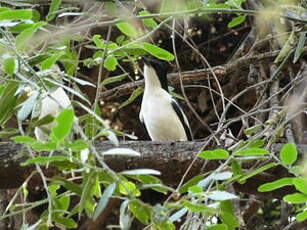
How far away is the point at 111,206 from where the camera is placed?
14.6ft

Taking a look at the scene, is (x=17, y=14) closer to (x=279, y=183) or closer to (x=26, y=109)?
(x=26, y=109)

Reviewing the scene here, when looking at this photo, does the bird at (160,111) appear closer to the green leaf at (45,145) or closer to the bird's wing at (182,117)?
the bird's wing at (182,117)

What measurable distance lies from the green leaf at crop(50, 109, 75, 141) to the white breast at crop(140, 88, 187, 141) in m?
A: 2.96

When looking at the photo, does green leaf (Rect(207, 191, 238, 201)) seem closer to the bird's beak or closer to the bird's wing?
the bird's wing

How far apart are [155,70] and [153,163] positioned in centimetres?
191

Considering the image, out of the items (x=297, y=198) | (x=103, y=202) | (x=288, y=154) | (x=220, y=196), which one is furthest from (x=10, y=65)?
(x=297, y=198)

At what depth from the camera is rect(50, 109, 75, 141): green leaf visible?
1500mm

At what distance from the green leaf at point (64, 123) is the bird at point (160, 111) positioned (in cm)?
294

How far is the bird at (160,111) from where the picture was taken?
4484 millimetres

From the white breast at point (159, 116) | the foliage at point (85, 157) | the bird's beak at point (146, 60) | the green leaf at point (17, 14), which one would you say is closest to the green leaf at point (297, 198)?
the foliage at point (85, 157)

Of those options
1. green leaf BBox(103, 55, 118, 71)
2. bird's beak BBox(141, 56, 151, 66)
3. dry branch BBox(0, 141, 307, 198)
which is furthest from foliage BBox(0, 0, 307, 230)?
bird's beak BBox(141, 56, 151, 66)

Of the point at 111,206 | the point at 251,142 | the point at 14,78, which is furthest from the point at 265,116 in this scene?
the point at 14,78

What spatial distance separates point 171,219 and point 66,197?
1.30 ft

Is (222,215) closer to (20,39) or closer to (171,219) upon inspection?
(171,219)
